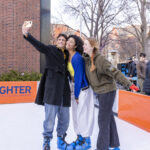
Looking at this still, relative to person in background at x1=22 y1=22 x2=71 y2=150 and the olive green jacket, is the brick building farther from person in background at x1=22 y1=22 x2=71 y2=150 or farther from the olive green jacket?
the olive green jacket

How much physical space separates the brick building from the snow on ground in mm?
→ 4346

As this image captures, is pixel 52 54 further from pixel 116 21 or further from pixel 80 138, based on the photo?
pixel 116 21

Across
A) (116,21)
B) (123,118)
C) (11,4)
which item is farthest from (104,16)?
(123,118)

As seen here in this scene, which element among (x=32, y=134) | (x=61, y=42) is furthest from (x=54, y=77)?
(x=32, y=134)

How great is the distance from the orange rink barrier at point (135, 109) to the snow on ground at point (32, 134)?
0.14m

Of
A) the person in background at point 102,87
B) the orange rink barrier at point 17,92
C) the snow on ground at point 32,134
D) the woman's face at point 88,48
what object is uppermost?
the woman's face at point 88,48

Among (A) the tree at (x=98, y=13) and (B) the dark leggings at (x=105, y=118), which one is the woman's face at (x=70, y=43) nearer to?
(B) the dark leggings at (x=105, y=118)

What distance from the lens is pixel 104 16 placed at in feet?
42.8

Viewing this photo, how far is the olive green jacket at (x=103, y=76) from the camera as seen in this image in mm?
2342

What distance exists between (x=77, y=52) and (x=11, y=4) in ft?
24.0

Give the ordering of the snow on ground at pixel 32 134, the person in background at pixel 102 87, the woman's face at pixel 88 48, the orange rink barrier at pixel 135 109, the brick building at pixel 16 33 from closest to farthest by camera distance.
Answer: the person in background at pixel 102 87, the woman's face at pixel 88 48, the snow on ground at pixel 32 134, the orange rink barrier at pixel 135 109, the brick building at pixel 16 33

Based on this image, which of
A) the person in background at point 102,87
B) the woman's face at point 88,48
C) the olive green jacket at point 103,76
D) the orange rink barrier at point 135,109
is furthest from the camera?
the orange rink barrier at point 135,109

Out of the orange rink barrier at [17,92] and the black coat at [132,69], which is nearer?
the orange rink barrier at [17,92]

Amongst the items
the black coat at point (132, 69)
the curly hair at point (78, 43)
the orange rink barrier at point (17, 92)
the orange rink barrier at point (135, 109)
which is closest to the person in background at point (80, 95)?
the curly hair at point (78, 43)
